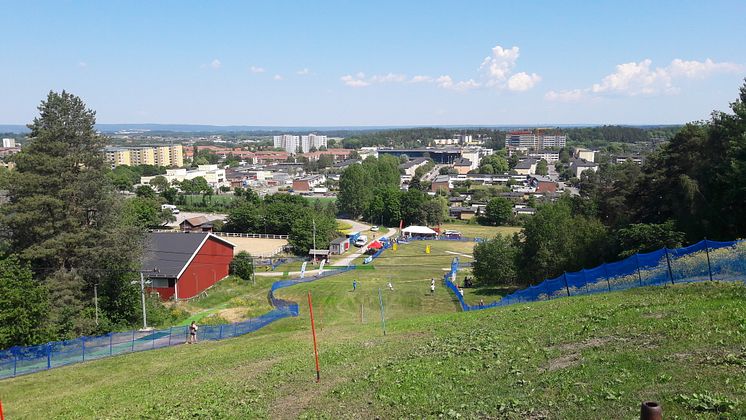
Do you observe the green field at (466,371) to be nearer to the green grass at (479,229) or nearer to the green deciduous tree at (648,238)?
the green deciduous tree at (648,238)

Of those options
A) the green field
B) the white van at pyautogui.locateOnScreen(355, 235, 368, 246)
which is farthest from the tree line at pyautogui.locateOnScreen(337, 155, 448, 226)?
the green field

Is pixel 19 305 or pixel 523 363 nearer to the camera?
pixel 523 363

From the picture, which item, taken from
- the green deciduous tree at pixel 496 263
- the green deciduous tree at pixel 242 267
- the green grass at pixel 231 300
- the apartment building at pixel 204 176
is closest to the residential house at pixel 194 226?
the green deciduous tree at pixel 242 267

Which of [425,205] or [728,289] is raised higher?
[728,289]

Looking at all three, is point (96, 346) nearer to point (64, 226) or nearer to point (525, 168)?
point (64, 226)

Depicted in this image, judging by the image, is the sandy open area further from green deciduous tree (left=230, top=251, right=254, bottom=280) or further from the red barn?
the red barn

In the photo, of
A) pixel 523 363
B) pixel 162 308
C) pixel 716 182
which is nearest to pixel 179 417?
pixel 523 363

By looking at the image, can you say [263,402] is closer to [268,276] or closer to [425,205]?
[268,276]
